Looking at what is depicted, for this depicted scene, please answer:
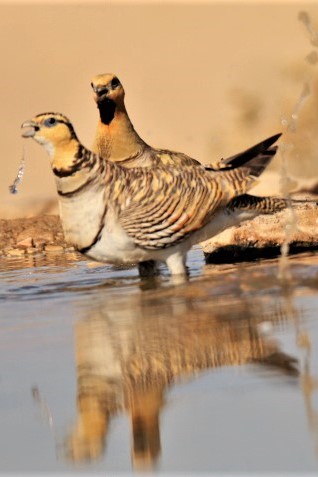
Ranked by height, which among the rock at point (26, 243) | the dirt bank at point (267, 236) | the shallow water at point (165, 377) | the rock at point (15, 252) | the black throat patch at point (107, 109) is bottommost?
the shallow water at point (165, 377)

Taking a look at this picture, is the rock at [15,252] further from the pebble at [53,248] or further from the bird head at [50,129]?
the bird head at [50,129]

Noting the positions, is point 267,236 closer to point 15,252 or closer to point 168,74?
point 15,252

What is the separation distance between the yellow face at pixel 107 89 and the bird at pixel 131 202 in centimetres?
131

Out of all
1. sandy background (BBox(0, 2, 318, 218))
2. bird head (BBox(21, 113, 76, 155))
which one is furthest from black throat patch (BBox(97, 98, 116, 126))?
sandy background (BBox(0, 2, 318, 218))

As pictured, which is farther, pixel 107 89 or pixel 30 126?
pixel 107 89

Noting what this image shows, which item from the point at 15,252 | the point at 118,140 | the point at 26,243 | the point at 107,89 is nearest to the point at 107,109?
the point at 107,89

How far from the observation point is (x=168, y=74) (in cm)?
2155

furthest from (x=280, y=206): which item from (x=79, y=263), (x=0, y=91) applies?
(x=0, y=91)

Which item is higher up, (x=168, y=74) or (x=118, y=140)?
(x=168, y=74)

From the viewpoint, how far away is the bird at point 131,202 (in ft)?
25.2

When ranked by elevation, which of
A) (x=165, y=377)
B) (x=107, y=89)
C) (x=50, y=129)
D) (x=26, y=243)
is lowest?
(x=165, y=377)

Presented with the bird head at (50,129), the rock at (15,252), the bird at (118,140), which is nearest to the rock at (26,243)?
the rock at (15,252)

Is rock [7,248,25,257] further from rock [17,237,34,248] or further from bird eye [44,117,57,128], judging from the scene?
bird eye [44,117,57,128]

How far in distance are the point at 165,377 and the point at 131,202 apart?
2984 mm
